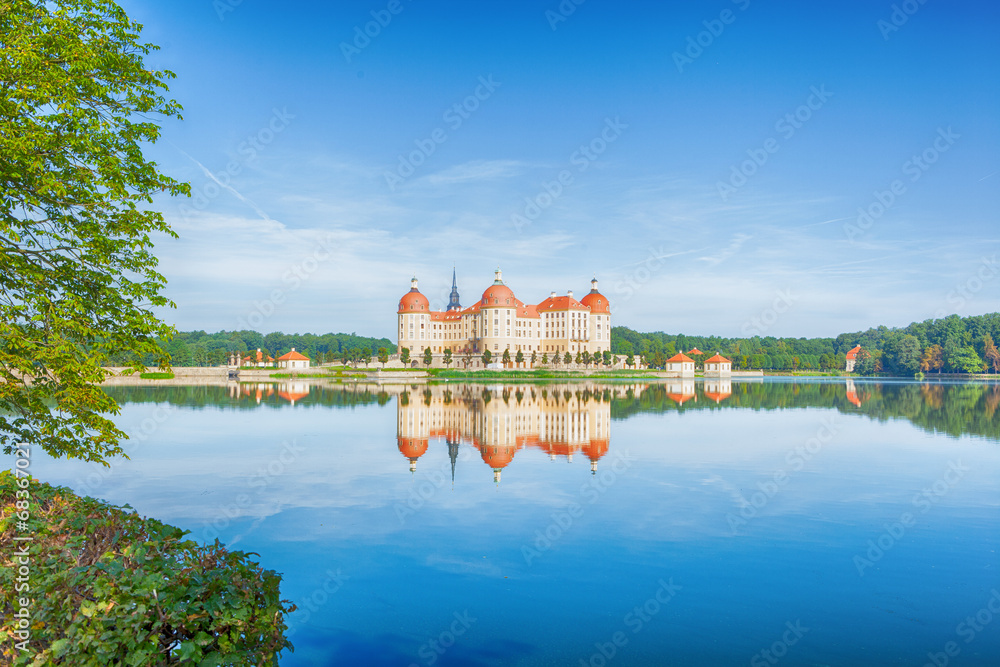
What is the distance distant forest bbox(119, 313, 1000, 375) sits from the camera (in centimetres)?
8356

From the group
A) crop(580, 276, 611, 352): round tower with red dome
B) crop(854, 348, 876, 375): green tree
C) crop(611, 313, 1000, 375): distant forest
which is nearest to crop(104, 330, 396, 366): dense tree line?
crop(580, 276, 611, 352): round tower with red dome

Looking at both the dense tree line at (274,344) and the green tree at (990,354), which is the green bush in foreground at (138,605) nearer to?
the dense tree line at (274,344)

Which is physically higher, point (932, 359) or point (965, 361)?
point (932, 359)

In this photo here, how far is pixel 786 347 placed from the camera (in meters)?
116

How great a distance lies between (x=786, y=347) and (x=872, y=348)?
47.7ft

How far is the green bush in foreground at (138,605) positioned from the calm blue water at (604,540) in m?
1.72

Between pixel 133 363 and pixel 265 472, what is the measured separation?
5913 mm

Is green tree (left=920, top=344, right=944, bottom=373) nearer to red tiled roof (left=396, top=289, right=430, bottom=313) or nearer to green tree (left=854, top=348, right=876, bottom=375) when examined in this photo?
green tree (left=854, top=348, right=876, bottom=375)

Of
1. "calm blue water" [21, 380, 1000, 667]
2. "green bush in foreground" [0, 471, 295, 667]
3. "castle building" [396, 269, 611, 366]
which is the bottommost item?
"calm blue water" [21, 380, 1000, 667]

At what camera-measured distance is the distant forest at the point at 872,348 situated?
8431 cm

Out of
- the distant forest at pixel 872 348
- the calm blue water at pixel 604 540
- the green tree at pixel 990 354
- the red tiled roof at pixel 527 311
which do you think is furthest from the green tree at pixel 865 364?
the calm blue water at pixel 604 540

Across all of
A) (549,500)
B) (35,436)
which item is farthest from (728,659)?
(35,436)

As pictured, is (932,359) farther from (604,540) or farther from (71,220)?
(71,220)

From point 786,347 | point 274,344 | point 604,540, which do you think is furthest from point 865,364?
point 604,540
